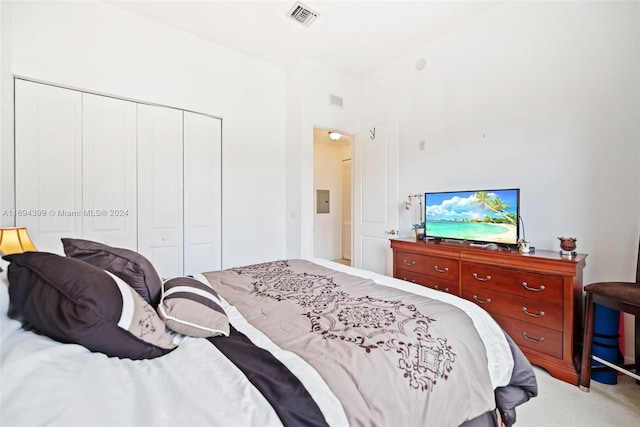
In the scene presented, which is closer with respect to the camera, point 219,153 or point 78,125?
point 78,125

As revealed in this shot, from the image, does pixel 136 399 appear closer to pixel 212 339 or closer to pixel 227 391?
pixel 227 391

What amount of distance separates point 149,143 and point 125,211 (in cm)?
72

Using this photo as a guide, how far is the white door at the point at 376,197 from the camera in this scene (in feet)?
11.4

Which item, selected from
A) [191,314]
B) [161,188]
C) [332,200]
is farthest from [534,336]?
[332,200]

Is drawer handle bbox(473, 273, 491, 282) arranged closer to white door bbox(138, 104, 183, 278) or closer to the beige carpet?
the beige carpet

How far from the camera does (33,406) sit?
1.77ft

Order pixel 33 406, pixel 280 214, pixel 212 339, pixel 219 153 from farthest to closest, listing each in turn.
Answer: pixel 280 214
pixel 219 153
pixel 212 339
pixel 33 406

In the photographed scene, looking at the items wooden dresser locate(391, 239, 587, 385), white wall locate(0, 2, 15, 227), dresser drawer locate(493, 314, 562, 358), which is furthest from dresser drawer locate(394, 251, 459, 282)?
white wall locate(0, 2, 15, 227)

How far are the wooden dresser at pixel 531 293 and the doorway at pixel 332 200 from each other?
11.8ft

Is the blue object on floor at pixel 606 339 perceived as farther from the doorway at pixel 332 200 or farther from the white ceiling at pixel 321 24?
the doorway at pixel 332 200

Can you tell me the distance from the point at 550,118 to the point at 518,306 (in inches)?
62.9

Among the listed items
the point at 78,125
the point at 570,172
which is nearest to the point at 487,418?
the point at 570,172

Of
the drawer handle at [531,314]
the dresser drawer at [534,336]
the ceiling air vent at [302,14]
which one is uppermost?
the ceiling air vent at [302,14]

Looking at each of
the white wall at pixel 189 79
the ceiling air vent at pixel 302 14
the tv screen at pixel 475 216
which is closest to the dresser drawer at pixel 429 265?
the tv screen at pixel 475 216
